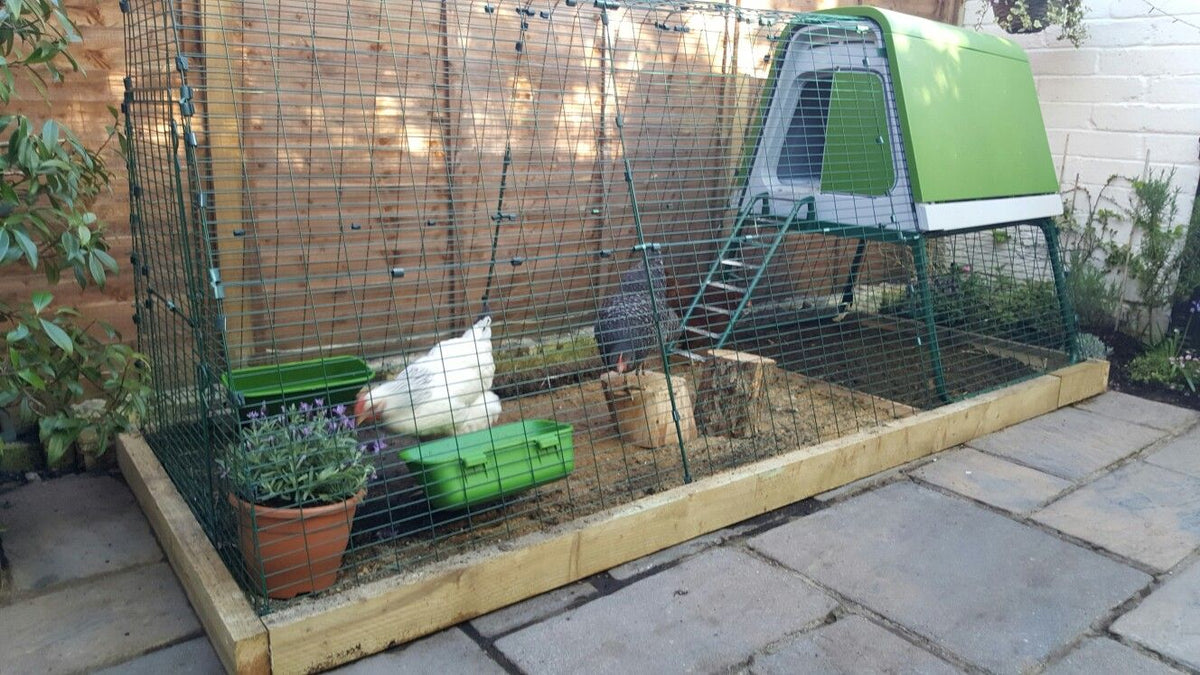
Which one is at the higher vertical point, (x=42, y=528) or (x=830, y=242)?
(x=830, y=242)

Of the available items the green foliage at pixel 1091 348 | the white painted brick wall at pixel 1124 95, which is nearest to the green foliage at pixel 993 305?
the green foliage at pixel 1091 348

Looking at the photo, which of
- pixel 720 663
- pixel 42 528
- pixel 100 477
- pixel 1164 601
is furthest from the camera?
pixel 100 477

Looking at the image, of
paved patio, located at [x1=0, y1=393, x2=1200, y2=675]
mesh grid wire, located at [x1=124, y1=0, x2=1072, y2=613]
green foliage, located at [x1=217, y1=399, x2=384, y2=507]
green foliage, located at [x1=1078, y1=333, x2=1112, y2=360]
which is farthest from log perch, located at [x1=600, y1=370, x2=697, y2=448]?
green foliage, located at [x1=1078, y1=333, x2=1112, y2=360]

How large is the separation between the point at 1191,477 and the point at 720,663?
93.9 inches

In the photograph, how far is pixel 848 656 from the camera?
7.13 feet

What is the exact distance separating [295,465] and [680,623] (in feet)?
3.42

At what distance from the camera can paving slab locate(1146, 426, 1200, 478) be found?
3.50 meters

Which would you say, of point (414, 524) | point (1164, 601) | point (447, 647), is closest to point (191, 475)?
point (414, 524)

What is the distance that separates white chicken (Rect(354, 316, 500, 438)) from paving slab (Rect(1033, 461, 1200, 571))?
192 centimetres

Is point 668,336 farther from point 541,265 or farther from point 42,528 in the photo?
point 42,528

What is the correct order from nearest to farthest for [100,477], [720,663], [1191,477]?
[720,663] < [100,477] < [1191,477]

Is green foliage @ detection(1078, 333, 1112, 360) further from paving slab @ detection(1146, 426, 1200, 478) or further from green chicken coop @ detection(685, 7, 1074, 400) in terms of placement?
paving slab @ detection(1146, 426, 1200, 478)

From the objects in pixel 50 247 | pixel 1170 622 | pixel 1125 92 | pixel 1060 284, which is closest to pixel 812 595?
pixel 1170 622

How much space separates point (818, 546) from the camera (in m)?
2.72
